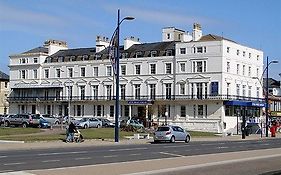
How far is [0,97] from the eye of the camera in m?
111

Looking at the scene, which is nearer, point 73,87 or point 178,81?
point 178,81

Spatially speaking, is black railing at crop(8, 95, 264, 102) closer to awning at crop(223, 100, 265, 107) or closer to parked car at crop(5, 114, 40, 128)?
awning at crop(223, 100, 265, 107)

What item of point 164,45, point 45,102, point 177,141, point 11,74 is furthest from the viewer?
point 11,74

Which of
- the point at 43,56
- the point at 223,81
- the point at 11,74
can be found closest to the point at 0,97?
the point at 11,74

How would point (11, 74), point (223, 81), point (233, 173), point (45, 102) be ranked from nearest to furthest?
point (233, 173) → point (223, 81) → point (45, 102) → point (11, 74)

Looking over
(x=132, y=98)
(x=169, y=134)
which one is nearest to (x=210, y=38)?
(x=132, y=98)

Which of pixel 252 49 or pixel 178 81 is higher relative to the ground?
pixel 252 49

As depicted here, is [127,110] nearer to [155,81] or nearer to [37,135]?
Answer: [155,81]

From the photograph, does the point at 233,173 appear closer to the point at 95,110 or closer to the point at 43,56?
the point at 95,110

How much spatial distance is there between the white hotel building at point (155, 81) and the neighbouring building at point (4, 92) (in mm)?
5347

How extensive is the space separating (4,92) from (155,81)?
3836 cm

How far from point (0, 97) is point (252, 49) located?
171ft

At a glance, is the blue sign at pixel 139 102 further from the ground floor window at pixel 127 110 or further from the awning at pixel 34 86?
the awning at pixel 34 86

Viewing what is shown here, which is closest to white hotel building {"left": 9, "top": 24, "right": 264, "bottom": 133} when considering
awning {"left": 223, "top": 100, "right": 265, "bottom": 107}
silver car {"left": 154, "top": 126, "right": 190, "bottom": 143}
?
awning {"left": 223, "top": 100, "right": 265, "bottom": 107}
